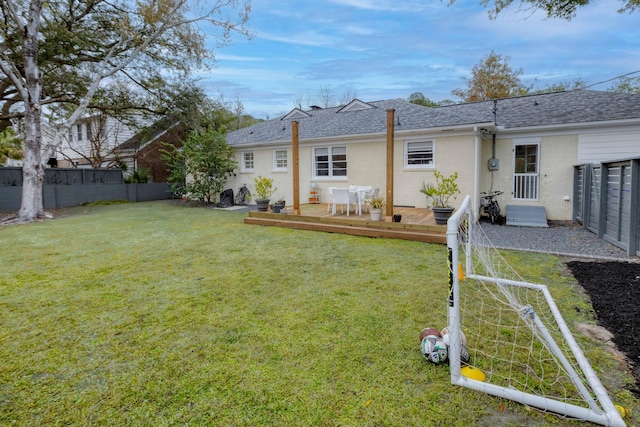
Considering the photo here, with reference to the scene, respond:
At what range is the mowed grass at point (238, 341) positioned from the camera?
2.07 meters

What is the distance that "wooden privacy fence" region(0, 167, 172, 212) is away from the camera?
13.7 metres

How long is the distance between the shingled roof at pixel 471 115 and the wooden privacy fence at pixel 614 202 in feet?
6.33

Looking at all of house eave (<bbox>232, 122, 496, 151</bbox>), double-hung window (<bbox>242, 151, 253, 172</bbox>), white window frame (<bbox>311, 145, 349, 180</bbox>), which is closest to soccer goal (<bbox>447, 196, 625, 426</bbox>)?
house eave (<bbox>232, 122, 496, 151</bbox>)

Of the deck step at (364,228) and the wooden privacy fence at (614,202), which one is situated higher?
the wooden privacy fence at (614,202)

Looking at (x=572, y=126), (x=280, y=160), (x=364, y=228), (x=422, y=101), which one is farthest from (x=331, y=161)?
(x=422, y=101)

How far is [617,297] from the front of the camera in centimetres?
384

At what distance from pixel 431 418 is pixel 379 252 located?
4.19m

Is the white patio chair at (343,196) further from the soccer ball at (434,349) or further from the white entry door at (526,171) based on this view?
the soccer ball at (434,349)

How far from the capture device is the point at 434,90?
1033 inches

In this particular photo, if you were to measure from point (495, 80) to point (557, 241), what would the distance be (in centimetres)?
2015

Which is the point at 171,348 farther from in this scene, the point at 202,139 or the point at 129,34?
the point at 129,34

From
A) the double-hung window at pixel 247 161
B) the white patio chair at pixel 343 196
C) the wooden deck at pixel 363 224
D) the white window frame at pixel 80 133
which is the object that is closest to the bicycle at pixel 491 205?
the wooden deck at pixel 363 224

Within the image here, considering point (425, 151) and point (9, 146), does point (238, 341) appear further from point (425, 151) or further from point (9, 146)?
point (9, 146)

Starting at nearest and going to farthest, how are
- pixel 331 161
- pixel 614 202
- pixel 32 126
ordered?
pixel 614 202 < pixel 32 126 < pixel 331 161
